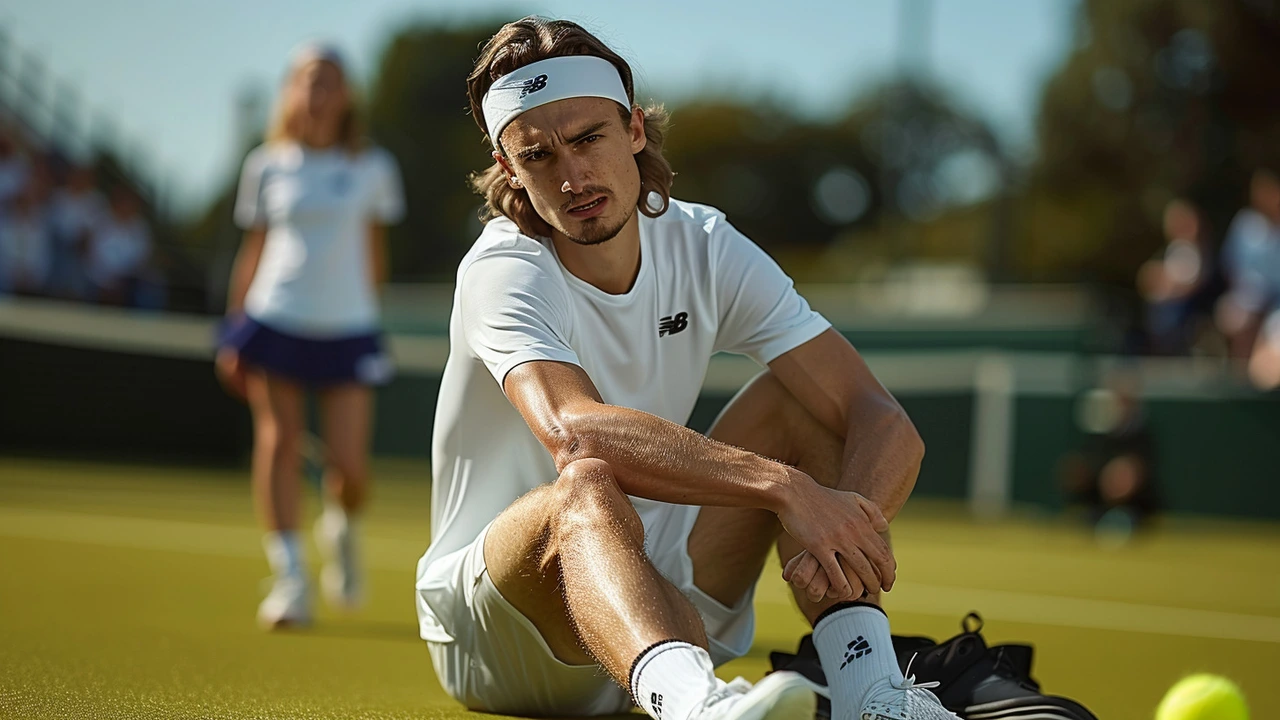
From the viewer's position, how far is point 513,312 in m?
3.48

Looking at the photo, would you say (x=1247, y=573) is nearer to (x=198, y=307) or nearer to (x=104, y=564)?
(x=104, y=564)

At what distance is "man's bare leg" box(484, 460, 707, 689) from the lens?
9.68 ft

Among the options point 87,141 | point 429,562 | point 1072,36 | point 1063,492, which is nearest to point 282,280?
point 429,562

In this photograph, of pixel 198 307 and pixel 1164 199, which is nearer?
pixel 198 307

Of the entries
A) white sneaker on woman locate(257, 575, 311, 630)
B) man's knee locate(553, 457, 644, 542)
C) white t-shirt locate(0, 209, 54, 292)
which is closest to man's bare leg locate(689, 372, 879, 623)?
man's knee locate(553, 457, 644, 542)

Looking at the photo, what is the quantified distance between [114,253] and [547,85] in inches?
552

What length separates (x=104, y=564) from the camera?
7605mm

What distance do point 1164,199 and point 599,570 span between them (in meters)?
A: 35.5

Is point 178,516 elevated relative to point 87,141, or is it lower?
lower

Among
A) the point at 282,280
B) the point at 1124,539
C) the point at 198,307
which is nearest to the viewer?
the point at 282,280

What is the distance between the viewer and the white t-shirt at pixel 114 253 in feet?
53.9

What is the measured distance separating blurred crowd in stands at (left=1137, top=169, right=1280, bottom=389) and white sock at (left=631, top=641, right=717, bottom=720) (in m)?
10.8

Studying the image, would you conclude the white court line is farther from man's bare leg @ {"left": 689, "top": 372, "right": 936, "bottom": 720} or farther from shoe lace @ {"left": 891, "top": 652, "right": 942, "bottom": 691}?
shoe lace @ {"left": 891, "top": 652, "right": 942, "bottom": 691}

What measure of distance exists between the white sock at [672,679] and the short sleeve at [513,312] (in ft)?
2.56
